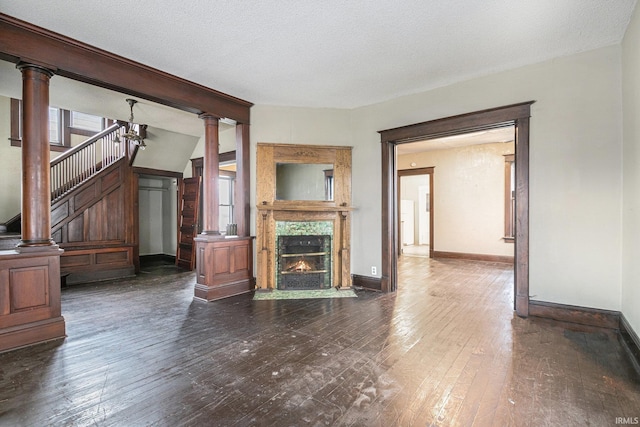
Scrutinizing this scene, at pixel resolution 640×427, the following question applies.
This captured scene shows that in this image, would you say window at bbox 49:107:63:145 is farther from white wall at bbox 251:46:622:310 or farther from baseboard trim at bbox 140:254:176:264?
white wall at bbox 251:46:622:310

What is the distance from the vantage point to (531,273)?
3518mm

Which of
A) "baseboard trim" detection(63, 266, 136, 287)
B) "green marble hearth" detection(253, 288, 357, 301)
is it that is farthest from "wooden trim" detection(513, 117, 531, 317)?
"baseboard trim" detection(63, 266, 136, 287)

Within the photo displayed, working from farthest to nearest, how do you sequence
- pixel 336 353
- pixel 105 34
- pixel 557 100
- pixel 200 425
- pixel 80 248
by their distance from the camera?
pixel 80 248, pixel 557 100, pixel 105 34, pixel 336 353, pixel 200 425

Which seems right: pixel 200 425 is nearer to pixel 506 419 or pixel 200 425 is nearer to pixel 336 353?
pixel 336 353

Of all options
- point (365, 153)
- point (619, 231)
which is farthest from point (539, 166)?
point (365, 153)

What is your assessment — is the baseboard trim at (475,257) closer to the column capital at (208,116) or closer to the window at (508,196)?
the window at (508,196)

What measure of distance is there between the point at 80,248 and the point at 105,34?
4.17 metres

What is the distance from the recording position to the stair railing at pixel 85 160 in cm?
544

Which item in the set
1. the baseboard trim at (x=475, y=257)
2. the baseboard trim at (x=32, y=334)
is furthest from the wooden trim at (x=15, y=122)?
the baseboard trim at (x=475, y=257)

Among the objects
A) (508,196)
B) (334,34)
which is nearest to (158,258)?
(334,34)

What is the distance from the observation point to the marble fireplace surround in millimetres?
4688

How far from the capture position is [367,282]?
4867 millimetres

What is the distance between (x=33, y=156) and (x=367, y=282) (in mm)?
4326

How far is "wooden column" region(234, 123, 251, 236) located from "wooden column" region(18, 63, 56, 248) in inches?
90.0
